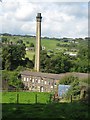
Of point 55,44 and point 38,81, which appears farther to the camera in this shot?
point 55,44

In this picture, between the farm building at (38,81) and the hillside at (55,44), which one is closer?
the farm building at (38,81)

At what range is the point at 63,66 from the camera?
59.4 m

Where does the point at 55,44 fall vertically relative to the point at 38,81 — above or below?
above

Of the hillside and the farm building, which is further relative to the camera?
the hillside

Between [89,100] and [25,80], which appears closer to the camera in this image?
[89,100]

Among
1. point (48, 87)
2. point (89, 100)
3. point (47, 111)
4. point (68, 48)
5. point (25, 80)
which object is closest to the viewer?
point (47, 111)

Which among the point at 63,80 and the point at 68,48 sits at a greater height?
the point at 68,48

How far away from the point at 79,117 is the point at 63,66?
50.9 metres

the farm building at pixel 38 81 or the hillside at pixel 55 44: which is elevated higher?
the hillside at pixel 55 44

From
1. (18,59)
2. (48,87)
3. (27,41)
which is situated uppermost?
(27,41)

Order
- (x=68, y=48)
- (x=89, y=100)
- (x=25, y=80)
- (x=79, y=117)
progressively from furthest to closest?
(x=68, y=48)
(x=25, y=80)
(x=89, y=100)
(x=79, y=117)

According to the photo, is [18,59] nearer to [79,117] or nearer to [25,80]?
[25,80]

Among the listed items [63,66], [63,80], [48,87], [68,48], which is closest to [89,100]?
[63,80]

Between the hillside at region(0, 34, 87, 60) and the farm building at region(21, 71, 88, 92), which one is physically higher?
the hillside at region(0, 34, 87, 60)
